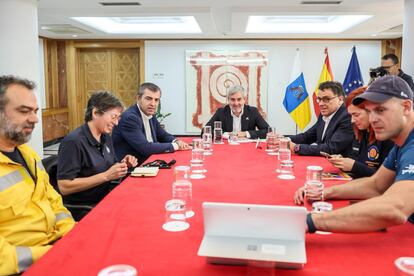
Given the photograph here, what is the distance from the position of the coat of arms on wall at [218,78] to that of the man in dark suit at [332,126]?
528 centimetres

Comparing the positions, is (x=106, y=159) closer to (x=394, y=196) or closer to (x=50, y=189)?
(x=50, y=189)

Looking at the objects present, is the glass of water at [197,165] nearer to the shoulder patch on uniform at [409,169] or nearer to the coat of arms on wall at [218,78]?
the shoulder patch on uniform at [409,169]

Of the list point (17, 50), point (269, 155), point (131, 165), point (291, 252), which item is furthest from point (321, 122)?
point (17, 50)

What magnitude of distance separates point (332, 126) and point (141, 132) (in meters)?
1.75

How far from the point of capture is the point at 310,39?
8.95 meters

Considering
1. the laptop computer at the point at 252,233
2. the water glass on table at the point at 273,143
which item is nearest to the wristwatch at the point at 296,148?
the water glass on table at the point at 273,143

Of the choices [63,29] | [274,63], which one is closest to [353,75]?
[274,63]

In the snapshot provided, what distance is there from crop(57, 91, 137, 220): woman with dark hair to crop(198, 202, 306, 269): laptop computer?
1.37m

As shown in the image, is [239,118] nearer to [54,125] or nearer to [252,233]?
Result: [252,233]

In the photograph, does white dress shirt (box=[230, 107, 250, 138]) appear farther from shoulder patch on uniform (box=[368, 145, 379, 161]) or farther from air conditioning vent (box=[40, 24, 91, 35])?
air conditioning vent (box=[40, 24, 91, 35])

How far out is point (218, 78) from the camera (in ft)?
30.2

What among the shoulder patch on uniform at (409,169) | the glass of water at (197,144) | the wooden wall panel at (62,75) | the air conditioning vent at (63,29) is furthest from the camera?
the wooden wall panel at (62,75)

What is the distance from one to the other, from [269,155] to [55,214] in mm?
1880

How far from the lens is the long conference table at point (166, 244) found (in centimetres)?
119
